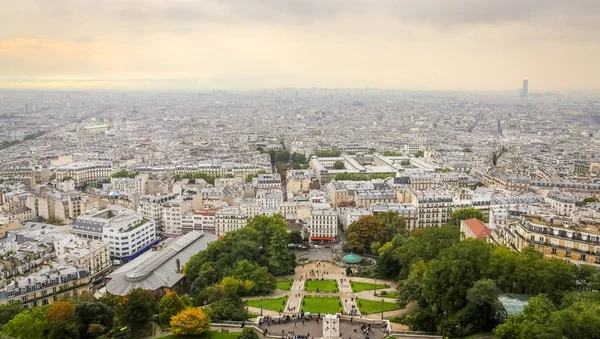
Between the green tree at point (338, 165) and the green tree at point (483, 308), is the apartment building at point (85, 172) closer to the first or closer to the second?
the green tree at point (338, 165)

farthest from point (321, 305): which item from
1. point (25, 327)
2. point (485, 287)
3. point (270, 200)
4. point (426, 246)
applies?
point (270, 200)

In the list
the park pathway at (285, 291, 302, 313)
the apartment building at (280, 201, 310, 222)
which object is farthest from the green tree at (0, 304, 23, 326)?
the apartment building at (280, 201, 310, 222)

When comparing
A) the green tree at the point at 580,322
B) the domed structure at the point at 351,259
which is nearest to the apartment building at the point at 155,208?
the domed structure at the point at 351,259

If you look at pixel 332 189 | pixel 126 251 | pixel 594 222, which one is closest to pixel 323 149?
pixel 332 189

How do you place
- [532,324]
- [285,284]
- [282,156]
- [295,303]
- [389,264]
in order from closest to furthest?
[532,324] → [295,303] → [285,284] → [389,264] → [282,156]

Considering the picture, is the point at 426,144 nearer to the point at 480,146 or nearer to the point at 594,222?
the point at 480,146

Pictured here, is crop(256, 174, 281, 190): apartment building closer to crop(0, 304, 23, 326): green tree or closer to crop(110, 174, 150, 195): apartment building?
crop(110, 174, 150, 195): apartment building

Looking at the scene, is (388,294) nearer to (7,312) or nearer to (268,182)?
(7,312)
